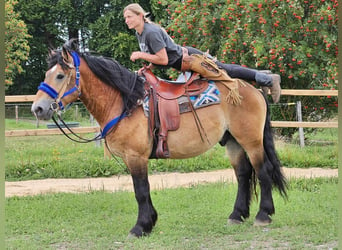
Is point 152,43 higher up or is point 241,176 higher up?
point 152,43

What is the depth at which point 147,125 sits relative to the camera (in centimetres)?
493

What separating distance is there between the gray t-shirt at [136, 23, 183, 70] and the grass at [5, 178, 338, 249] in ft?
6.00

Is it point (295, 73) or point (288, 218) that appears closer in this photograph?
point (288, 218)

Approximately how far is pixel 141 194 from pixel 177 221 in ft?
2.85

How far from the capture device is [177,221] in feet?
18.3

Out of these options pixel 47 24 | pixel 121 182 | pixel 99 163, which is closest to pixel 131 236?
pixel 121 182

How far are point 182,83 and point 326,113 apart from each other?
24.0 feet

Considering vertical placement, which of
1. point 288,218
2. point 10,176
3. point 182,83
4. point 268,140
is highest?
point 182,83

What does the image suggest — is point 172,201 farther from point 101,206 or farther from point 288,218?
point 288,218

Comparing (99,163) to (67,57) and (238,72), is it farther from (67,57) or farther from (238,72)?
(67,57)

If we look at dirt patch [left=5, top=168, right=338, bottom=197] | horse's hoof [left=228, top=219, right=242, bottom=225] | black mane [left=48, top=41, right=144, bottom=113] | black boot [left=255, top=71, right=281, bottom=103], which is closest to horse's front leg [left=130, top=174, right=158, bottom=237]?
black mane [left=48, top=41, right=144, bottom=113]

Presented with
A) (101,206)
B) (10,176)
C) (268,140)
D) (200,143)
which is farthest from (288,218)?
(10,176)

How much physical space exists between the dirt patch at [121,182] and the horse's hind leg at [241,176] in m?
A: 2.13

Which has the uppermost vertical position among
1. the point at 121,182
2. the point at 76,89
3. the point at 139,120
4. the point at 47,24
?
the point at 76,89
